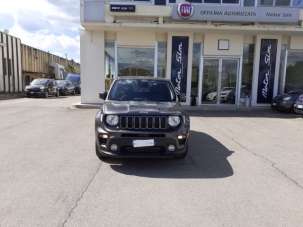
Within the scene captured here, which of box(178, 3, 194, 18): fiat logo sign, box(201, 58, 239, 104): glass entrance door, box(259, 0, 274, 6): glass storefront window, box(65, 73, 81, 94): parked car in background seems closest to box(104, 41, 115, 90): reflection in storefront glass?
box(178, 3, 194, 18): fiat logo sign

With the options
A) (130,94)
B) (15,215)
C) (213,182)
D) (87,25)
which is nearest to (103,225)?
(15,215)

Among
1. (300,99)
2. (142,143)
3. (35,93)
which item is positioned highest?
(300,99)

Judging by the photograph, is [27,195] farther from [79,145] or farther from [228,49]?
[228,49]

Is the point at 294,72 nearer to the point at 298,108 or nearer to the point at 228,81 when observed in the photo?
the point at 228,81

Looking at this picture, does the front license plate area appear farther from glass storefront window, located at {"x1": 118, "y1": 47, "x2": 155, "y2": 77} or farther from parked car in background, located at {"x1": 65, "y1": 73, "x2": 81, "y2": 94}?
parked car in background, located at {"x1": 65, "y1": 73, "x2": 81, "y2": 94}

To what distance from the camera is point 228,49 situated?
15.8 meters

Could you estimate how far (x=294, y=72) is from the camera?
1644cm

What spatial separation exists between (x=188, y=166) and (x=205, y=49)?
11.2m

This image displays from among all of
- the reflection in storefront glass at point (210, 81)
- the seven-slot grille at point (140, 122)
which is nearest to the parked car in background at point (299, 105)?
the reflection in storefront glass at point (210, 81)

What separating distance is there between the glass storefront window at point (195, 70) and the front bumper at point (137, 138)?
10805mm

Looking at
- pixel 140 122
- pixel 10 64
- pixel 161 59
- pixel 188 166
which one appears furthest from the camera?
pixel 10 64

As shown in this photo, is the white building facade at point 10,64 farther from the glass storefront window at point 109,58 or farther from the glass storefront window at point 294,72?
the glass storefront window at point 294,72

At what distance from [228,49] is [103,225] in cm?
1419

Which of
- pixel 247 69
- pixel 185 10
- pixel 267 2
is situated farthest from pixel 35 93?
pixel 267 2
